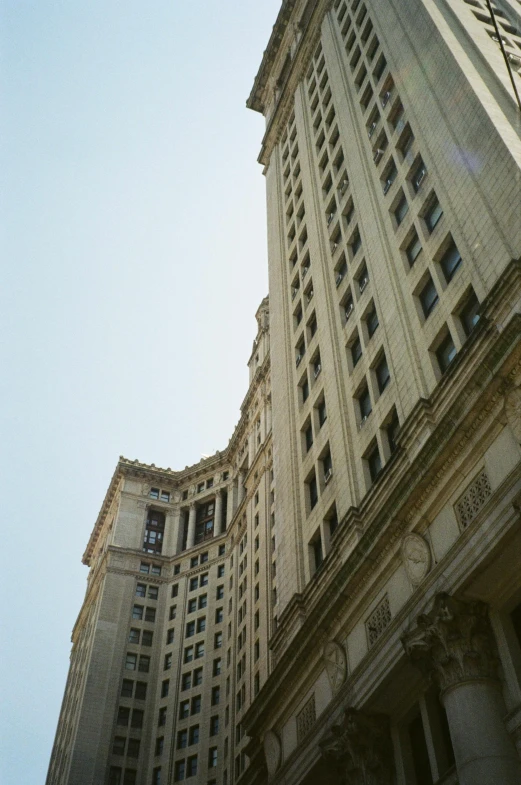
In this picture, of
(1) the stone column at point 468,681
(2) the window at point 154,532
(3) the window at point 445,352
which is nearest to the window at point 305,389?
(3) the window at point 445,352

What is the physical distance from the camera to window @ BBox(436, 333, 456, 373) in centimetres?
3110

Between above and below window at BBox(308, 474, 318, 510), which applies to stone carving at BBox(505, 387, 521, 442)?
below

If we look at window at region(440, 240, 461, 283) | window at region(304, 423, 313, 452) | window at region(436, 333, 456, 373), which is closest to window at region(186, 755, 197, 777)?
window at region(304, 423, 313, 452)

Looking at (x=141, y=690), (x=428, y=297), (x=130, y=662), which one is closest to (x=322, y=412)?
(x=428, y=297)

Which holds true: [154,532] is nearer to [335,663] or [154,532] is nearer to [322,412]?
[322,412]

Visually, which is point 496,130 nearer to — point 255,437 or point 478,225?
point 478,225

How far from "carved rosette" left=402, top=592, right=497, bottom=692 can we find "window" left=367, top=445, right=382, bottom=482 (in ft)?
30.9

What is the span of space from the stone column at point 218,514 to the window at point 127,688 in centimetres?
1761

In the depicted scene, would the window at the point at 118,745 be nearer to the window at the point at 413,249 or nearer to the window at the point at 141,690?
the window at the point at 141,690

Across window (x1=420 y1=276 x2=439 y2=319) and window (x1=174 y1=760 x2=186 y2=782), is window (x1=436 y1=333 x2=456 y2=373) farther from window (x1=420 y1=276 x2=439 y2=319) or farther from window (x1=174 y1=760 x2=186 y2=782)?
window (x1=174 y1=760 x2=186 y2=782)

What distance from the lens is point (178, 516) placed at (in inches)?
3866

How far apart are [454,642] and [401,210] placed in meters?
22.0

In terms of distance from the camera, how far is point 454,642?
78.4 feet

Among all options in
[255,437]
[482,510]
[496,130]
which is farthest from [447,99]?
[255,437]
